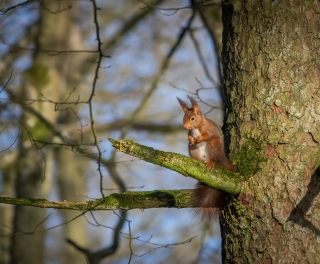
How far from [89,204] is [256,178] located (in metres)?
0.75

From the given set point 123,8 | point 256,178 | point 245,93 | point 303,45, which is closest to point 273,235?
point 256,178

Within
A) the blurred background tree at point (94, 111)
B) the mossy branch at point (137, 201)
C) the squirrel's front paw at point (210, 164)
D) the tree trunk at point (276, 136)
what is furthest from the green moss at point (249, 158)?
the blurred background tree at point (94, 111)

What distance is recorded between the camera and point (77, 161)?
29.9 ft

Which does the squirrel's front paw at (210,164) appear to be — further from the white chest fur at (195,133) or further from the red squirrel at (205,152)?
the white chest fur at (195,133)

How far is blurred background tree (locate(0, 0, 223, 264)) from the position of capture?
4848mm

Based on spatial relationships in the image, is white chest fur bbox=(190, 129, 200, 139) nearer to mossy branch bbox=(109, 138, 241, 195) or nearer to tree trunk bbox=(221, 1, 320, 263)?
tree trunk bbox=(221, 1, 320, 263)

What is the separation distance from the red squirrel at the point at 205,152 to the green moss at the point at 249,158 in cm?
5

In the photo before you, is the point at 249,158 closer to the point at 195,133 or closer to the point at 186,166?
the point at 186,166

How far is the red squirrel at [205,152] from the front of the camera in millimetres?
2295

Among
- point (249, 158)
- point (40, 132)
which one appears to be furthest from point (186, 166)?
point (40, 132)

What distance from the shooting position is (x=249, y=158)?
2.24m

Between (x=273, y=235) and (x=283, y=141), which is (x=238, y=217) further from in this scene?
(x=283, y=141)

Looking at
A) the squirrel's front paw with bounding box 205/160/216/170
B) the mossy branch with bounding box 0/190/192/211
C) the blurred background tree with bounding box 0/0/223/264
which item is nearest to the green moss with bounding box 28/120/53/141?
the blurred background tree with bounding box 0/0/223/264

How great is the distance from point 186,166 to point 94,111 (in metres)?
6.40
